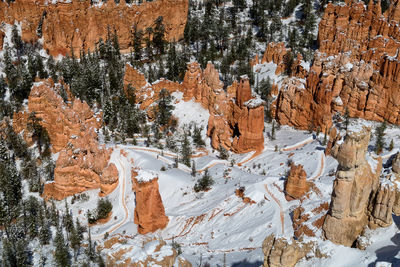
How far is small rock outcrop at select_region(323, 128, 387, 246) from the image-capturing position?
58.7 ft

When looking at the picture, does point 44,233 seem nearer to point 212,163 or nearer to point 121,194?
point 121,194

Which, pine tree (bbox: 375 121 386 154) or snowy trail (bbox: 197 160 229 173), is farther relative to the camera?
snowy trail (bbox: 197 160 229 173)

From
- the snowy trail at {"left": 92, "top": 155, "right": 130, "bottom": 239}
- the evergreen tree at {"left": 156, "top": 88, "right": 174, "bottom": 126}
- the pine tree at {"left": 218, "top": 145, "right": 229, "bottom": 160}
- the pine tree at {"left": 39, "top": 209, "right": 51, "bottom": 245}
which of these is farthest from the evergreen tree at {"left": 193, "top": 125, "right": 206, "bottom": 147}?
the pine tree at {"left": 39, "top": 209, "right": 51, "bottom": 245}

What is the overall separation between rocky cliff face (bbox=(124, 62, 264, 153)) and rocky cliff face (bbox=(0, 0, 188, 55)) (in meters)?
18.2

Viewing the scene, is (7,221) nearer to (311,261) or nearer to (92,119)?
(92,119)

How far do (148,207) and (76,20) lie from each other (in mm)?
43990

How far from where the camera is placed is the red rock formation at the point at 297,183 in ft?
96.3

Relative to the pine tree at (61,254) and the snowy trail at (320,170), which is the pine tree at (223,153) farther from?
the pine tree at (61,254)

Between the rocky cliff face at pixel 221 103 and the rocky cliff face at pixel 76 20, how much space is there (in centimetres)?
1819

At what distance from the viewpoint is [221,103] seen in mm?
46656

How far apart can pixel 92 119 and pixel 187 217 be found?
19469 millimetres

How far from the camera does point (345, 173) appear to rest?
18562mm

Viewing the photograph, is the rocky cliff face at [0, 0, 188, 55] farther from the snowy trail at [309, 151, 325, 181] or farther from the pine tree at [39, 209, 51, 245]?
the snowy trail at [309, 151, 325, 181]

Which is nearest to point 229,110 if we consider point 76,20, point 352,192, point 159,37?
point 159,37
